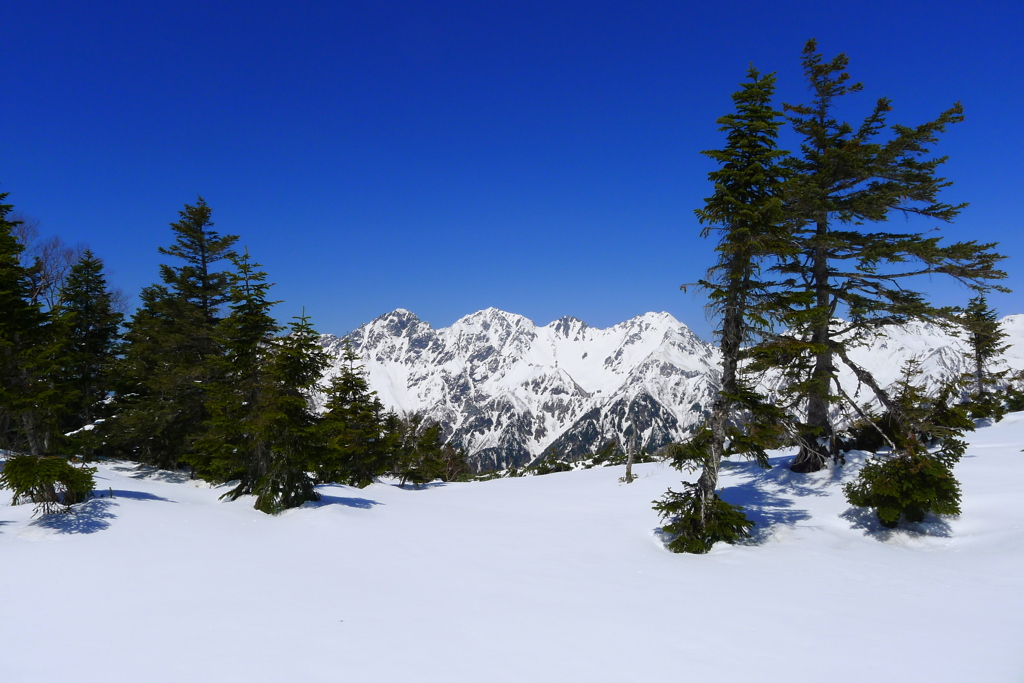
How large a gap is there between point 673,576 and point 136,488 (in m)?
16.9

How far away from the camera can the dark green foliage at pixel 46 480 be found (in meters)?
9.89

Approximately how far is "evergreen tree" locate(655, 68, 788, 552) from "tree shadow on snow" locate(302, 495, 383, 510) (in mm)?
9578

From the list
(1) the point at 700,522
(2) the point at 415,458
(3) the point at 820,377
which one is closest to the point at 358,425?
(2) the point at 415,458

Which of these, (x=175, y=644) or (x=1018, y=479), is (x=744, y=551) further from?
(x=175, y=644)

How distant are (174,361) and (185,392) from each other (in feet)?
7.93

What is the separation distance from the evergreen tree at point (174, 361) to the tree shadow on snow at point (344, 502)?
26.1 feet

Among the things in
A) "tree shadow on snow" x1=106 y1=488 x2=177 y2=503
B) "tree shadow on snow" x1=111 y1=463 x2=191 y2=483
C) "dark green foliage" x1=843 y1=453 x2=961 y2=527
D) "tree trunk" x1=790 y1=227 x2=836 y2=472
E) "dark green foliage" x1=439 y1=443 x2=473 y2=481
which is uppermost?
"tree trunk" x1=790 y1=227 x2=836 y2=472

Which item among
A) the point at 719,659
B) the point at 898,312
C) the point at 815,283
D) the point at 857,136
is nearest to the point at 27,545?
the point at 719,659

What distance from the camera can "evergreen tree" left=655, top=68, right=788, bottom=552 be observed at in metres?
11.5

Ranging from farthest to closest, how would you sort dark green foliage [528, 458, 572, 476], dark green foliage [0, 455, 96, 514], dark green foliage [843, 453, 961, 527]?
dark green foliage [528, 458, 572, 476]
dark green foliage [843, 453, 961, 527]
dark green foliage [0, 455, 96, 514]

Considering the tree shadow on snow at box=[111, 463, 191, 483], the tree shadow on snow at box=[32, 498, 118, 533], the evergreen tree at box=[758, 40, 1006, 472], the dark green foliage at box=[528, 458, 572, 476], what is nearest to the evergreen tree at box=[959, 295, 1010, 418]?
the evergreen tree at box=[758, 40, 1006, 472]

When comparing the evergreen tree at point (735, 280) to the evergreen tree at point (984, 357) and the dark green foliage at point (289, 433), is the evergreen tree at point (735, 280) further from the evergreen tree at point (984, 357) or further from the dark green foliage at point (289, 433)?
the evergreen tree at point (984, 357)

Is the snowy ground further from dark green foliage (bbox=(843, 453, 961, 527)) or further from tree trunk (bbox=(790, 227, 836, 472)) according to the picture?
tree trunk (bbox=(790, 227, 836, 472))

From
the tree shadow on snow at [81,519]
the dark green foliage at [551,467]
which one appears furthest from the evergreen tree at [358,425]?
the dark green foliage at [551,467]
